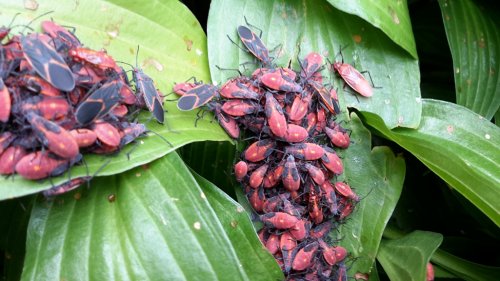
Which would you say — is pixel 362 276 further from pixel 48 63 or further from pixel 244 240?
pixel 48 63

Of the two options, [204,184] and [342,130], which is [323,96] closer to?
[342,130]

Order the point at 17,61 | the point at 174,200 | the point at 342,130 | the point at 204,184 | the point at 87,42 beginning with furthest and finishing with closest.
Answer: the point at 342,130
the point at 204,184
the point at 87,42
the point at 174,200
the point at 17,61

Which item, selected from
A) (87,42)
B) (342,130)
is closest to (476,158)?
(342,130)

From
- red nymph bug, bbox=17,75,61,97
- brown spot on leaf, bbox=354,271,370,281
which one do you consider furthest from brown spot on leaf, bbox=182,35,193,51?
brown spot on leaf, bbox=354,271,370,281

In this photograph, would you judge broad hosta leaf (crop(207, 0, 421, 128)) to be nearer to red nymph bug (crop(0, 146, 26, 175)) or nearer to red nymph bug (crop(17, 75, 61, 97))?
red nymph bug (crop(17, 75, 61, 97))

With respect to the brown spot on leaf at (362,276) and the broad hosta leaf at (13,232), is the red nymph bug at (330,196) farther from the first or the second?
the broad hosta leaf at (13,232)

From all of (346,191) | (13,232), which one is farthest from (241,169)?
(13,232)
